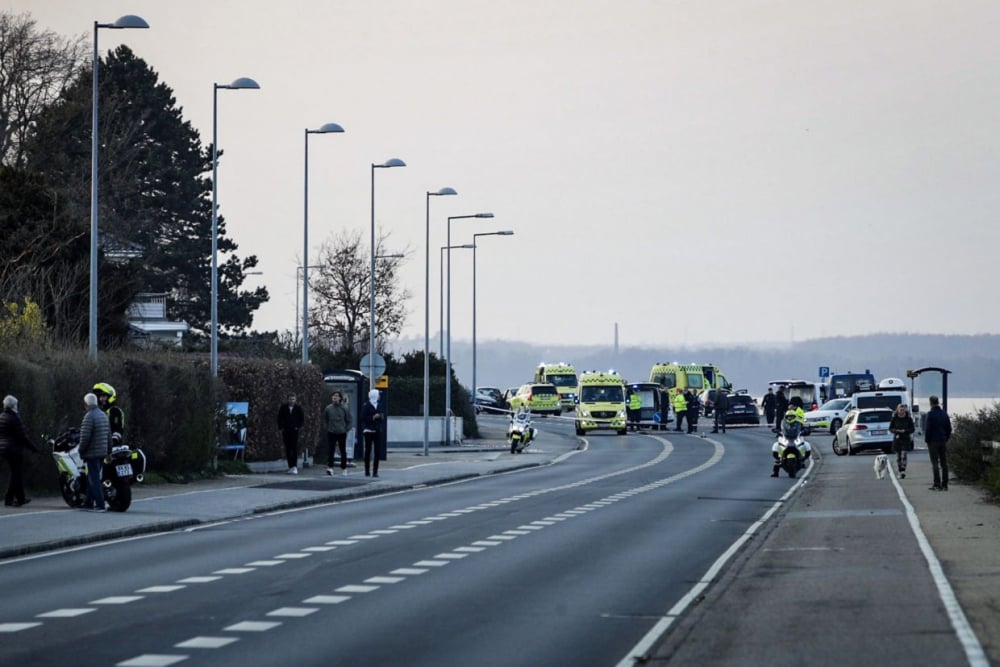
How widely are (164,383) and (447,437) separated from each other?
3043cm

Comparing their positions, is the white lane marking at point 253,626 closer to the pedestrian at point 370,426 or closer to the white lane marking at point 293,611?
the white lane marking at point 293,611

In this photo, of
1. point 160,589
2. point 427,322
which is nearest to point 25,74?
point 427,322

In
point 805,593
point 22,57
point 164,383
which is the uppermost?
point 22,57

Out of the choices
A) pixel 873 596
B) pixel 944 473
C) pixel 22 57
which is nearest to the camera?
pixel 873 596

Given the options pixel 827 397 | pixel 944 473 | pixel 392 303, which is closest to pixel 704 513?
pixel 944 473

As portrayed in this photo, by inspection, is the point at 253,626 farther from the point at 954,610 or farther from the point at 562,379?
the point at 562,379

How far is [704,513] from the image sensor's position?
2850 centimetres

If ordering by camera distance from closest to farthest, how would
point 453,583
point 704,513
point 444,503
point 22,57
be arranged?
point 453,583 → point 704,513 → point 444,503 → point 22,57

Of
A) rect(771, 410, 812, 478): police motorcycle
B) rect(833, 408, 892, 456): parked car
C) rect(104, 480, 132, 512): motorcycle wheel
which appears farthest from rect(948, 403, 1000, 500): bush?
rect(104, 480, 132, 512): motorcycle wheel

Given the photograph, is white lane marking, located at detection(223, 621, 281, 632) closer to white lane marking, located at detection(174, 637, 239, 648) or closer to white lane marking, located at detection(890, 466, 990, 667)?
white lane marking, located at detection(174, 637, 239, 648)

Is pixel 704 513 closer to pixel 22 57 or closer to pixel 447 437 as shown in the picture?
pixel 447 437

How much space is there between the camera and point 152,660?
11.6 metres

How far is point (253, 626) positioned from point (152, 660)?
190 centimetres

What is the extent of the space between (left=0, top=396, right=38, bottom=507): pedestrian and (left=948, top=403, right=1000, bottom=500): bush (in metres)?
15.7
